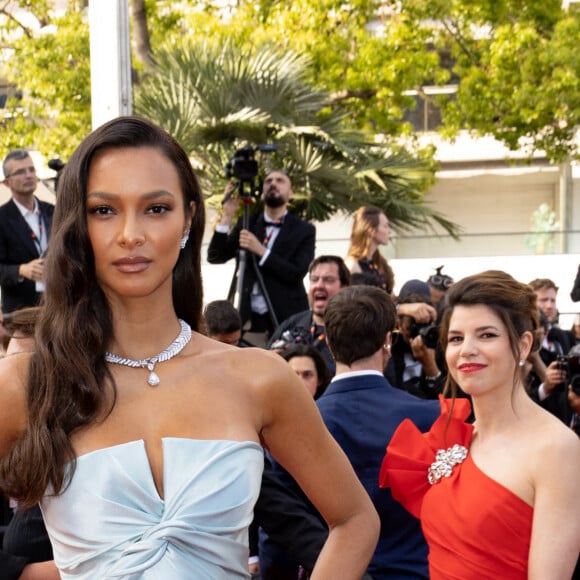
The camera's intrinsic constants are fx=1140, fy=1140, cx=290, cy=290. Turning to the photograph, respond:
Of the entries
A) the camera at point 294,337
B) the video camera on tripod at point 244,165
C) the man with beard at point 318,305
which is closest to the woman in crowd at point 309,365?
the camera at point 294,337

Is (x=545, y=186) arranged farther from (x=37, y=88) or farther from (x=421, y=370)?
(x=421, y=370)

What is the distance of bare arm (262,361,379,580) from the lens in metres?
2.09

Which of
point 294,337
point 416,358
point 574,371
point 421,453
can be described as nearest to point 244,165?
point 294,337

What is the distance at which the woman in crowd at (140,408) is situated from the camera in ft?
6.08

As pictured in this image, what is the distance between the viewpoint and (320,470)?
2.13 meters

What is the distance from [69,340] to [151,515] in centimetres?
33

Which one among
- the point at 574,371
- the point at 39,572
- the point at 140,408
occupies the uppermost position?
the point at 140,408

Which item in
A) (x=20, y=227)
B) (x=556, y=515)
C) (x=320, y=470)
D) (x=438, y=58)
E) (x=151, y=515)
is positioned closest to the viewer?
(x=151, y=515)

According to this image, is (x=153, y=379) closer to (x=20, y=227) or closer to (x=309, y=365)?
(x=309, y=365)

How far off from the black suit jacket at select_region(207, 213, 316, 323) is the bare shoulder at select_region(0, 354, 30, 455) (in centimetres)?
528

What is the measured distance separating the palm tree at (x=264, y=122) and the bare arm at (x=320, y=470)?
9.52 metres

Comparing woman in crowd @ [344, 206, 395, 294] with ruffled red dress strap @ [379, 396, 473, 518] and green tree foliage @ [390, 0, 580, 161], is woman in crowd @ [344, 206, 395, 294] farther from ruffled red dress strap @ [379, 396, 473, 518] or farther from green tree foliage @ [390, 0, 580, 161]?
green tree foliage @ [390, 0, 580, 161]

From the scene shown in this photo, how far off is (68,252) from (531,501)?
4.22ft

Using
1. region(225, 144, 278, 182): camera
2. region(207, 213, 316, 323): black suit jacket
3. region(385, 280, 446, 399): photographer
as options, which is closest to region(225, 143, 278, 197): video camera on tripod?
region(225, 144, 278, 182): camera
